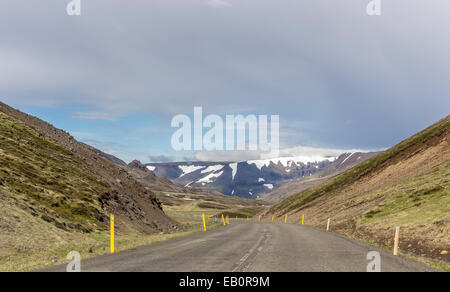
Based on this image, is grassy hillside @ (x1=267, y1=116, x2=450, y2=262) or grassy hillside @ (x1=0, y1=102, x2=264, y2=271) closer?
grassy hillside @ (x1=0, y1=102, x2=264, y2=271)

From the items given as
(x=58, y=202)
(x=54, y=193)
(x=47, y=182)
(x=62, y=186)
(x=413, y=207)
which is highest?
(x=47, y=182)

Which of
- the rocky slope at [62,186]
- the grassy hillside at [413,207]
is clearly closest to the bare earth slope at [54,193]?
the rocky slope at [62,186]

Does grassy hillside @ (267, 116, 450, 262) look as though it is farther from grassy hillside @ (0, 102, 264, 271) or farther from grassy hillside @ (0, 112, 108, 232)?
grassy hillside @ (0, 112, 108, 232)

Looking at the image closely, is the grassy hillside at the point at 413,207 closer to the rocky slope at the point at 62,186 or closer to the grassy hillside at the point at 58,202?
the grassy hillside at the point at 58,202

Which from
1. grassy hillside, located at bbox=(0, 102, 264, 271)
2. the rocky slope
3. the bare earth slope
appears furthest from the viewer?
the rocky slope

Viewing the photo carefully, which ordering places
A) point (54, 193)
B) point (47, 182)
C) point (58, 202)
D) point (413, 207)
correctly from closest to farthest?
point (58, 202) < point (54, 193) < point (47, 182) < point (413, 207)

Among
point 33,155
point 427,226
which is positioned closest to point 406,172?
point 427,226

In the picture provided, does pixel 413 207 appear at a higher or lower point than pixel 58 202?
lower

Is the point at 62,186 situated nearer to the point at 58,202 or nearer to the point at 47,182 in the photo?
the point at 47,182

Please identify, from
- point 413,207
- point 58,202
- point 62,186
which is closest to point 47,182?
point 62,186

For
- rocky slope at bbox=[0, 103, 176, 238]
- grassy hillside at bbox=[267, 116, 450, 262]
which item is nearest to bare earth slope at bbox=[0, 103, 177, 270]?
rocky slope at bbox=[0, 103, 176, 238]

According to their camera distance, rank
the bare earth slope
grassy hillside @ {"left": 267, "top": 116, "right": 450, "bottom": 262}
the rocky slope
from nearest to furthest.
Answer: the bare earth slope, grassy hillside @ {"left": 267, "top": 116, "right": 450, "bottom": 262}, the rocky slope
